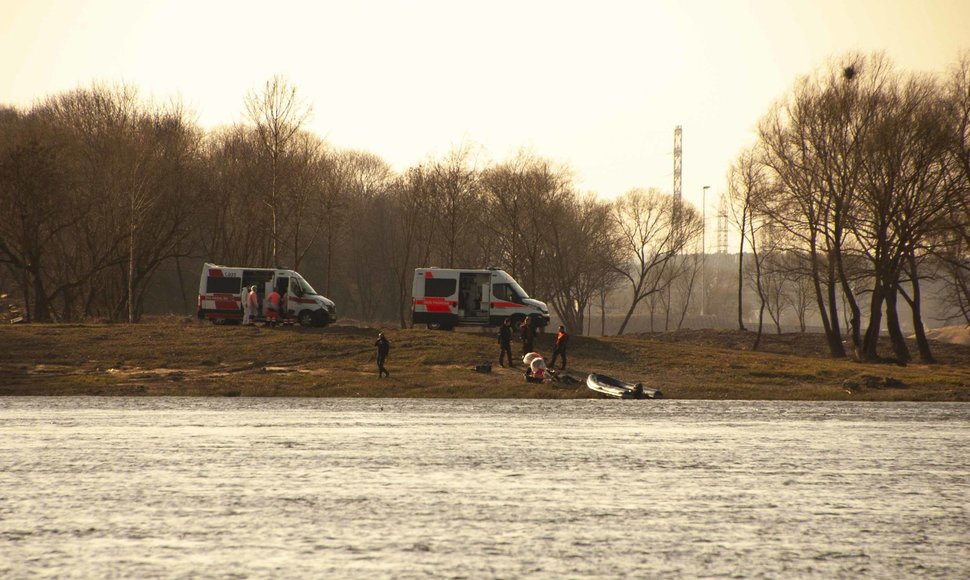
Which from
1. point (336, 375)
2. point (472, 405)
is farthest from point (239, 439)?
point (336, 375)

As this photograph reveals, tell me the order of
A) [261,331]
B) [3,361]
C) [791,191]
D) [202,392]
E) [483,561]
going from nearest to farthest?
[483,561], [202,392], [3,361], [261,331], [791,191]

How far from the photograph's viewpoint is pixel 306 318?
44094 millimetres

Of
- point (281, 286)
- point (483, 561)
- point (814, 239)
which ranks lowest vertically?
point (483, 561)

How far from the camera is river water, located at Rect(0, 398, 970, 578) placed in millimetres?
10609

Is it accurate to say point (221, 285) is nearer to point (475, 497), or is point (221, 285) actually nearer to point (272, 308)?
point (272, 308)

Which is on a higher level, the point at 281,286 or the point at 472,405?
the point at 281,286

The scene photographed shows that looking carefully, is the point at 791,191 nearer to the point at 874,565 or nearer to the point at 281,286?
the point at 281,286

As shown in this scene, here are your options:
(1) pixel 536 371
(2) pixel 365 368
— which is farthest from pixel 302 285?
(1) pixel 536 371

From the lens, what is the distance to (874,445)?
779 inches

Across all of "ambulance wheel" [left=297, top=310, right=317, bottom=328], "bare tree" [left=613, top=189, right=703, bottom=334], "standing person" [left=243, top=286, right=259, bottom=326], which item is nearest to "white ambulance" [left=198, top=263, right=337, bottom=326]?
"ambulance wheel" [left=297, top=310, right=317, bottom=328]

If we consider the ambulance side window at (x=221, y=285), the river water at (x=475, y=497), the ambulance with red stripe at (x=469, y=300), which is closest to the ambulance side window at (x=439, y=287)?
the ambulance with red stripe at (x=469, y=300)

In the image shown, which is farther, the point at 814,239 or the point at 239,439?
the point at 814,239

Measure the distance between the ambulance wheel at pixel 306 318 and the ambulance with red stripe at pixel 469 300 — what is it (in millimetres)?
4473

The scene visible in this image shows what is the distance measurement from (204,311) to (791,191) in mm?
27723
